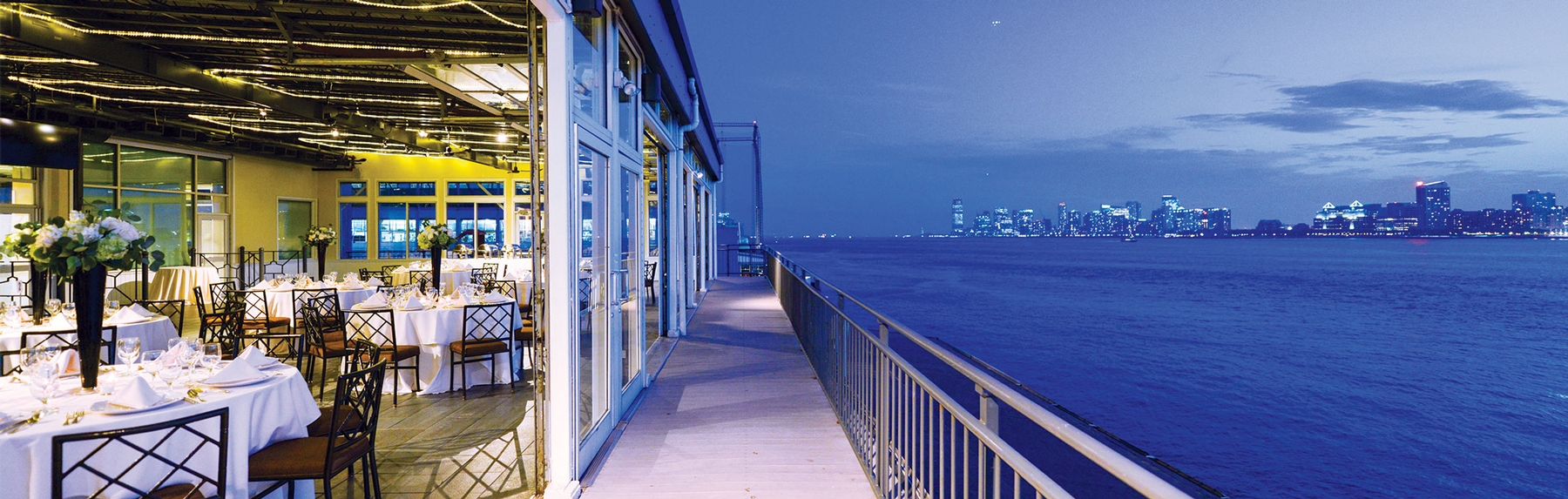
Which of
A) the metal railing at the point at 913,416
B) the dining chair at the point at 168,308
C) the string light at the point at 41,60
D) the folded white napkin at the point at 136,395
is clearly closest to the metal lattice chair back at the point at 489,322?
the dining chair at the point at 168,308

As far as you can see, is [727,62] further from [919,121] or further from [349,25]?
[349,25]

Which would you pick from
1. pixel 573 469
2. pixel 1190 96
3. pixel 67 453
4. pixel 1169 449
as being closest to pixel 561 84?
pixel 573 469

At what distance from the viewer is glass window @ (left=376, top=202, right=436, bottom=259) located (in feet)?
58.0

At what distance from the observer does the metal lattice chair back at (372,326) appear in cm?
580

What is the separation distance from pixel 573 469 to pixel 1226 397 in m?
17.6

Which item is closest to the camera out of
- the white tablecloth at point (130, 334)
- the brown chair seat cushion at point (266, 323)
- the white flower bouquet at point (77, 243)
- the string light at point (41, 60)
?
the white flower bouquet at point (77, 243)

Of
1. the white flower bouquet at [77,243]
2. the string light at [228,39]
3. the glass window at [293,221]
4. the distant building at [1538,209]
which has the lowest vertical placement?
the white flower bouquet at [77,243]

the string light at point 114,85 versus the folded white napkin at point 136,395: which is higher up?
the string light at point 114,85

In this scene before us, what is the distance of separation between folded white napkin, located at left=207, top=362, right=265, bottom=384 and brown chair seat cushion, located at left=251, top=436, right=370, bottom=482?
30 cm

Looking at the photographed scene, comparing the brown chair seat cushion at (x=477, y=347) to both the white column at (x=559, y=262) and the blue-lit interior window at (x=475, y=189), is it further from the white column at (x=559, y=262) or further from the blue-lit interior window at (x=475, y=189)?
the blue-lit interior window at (x=475, y=189)

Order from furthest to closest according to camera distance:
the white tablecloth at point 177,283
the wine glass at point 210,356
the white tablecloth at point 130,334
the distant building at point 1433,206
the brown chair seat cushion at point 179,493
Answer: the distant building at point 1433,206 < the white tablecloth at point 177,283 < the white tablecloth at point 130,334 < the wine glass at point 210,356 < the brown chair seat cushion at point 179,493

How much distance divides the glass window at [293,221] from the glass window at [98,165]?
3897 millimetres

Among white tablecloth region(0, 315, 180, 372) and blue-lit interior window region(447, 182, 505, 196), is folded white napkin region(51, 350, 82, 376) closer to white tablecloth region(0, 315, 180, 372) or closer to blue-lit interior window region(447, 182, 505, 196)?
white tablecloth region(0, 315, 180, 372)

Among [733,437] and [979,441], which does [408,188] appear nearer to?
[733,437]
